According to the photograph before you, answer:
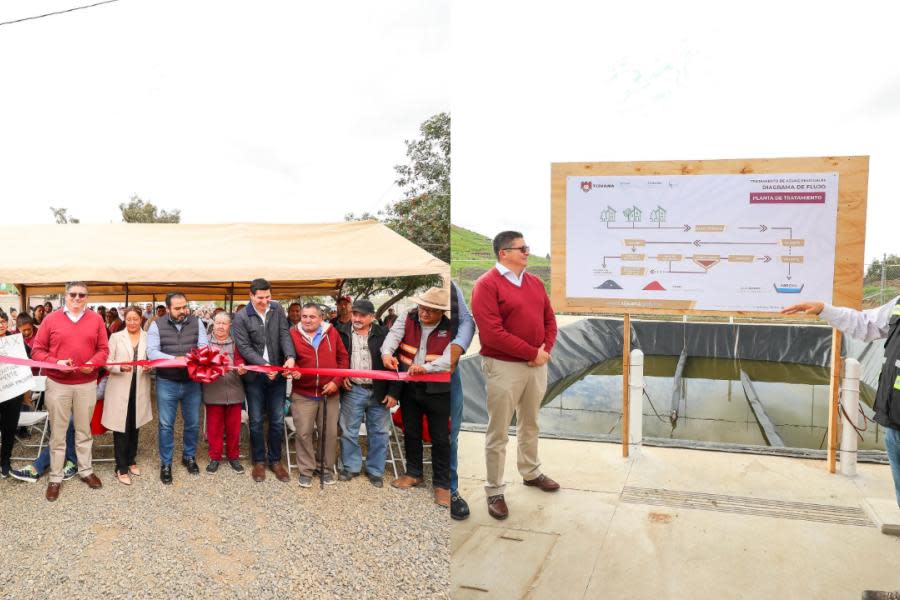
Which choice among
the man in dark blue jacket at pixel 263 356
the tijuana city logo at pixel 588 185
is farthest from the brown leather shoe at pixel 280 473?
the tijuana city logo at pixel 588 185

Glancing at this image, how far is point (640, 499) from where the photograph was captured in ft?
6.46

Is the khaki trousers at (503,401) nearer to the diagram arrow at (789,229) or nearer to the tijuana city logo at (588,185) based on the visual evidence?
the tijuana city logo at (588,185)

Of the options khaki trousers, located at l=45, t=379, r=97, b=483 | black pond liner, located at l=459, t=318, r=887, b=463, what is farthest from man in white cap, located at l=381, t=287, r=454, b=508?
black pond liner, located at l=459, t=318, r=887, b=463

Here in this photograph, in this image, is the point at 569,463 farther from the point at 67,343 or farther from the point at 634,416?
the point at 67,343

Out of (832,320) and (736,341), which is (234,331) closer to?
(832,320)

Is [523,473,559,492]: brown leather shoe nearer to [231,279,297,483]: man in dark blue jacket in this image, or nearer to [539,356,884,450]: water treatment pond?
[231,279,297,483]: man in dark blue jacket

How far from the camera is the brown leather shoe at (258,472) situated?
3459mm

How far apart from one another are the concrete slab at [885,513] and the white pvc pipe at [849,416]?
33 centimetres

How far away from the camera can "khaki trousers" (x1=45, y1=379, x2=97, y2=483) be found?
315 centimetres

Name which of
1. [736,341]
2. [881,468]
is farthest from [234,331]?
[736,341]

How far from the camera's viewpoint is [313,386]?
11.1ft

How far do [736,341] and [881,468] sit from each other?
12226mm

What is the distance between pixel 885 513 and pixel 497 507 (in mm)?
1245

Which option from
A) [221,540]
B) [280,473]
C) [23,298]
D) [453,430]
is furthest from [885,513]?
[23,298]
